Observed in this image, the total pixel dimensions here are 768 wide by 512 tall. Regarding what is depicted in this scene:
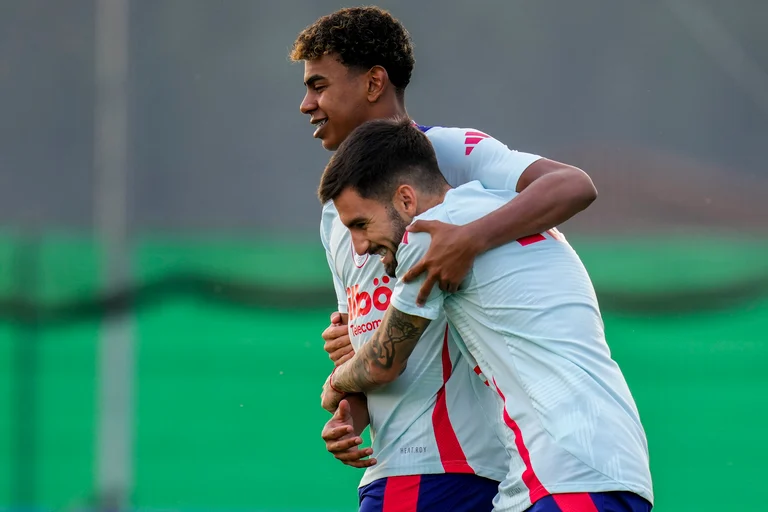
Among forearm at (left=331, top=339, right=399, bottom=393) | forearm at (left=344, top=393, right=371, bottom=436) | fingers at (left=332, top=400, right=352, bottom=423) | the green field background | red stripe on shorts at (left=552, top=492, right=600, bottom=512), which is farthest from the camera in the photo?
the green field background

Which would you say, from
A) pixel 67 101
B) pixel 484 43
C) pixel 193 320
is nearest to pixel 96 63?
pixel 67 101

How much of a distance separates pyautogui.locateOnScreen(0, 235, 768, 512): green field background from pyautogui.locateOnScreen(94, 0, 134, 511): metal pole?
0.06 metres

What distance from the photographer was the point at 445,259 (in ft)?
5.14

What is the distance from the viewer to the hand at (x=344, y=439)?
1885 millimetres

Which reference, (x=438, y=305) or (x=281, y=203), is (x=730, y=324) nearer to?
(x=281, y=203)

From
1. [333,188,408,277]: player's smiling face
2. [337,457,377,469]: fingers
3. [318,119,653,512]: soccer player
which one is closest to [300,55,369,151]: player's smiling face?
[318,119,653,512]: soccer player

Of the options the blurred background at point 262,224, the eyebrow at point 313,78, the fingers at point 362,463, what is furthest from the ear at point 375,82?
the blurred background at point 262,224

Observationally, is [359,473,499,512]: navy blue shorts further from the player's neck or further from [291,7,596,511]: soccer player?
the player's neck

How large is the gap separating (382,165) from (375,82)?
2.15ft

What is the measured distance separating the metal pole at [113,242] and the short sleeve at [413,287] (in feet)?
10.7

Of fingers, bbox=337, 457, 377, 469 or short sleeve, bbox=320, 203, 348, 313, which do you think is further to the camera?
short sleeve, bbox=320, 203, 348, 313

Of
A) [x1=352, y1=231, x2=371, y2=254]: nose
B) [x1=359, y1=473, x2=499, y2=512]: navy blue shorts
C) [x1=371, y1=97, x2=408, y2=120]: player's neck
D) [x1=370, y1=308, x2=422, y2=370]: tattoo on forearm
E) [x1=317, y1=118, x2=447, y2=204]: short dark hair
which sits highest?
[x1=371, y1=97, x2=408, y2=120]: player's neck

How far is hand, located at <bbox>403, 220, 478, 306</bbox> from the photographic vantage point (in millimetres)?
1572

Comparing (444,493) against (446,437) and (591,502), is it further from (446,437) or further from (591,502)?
(591,502)
